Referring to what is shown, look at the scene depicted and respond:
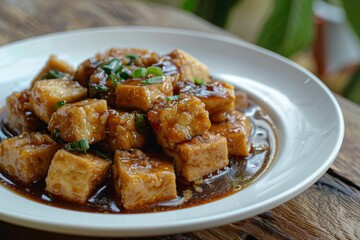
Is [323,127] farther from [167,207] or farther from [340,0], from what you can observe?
[340,0]

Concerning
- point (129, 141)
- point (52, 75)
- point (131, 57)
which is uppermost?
point (131, 57)

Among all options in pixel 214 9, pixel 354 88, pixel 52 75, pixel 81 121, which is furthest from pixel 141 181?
pixel 214 9

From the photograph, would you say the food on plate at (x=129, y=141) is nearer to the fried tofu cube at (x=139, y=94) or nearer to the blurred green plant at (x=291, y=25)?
the fried tofu cube at (x=139, y=94)

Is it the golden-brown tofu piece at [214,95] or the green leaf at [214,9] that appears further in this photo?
the green leaf at [214,9]

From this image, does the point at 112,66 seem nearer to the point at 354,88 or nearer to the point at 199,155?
the point at 199,155

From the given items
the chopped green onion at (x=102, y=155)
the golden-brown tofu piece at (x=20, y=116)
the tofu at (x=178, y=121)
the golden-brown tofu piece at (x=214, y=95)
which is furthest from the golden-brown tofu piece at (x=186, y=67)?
the golden-brown tofu piece at (x=20, y=116)

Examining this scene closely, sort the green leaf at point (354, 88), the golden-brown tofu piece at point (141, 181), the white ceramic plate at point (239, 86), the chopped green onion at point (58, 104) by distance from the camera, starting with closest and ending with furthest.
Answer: the white ceramic plate at point (239, 86), the golden-brown tofu piece at point (141, 181), the chopped green onion at point (58, 104), the green leaf at point (354, 88)
